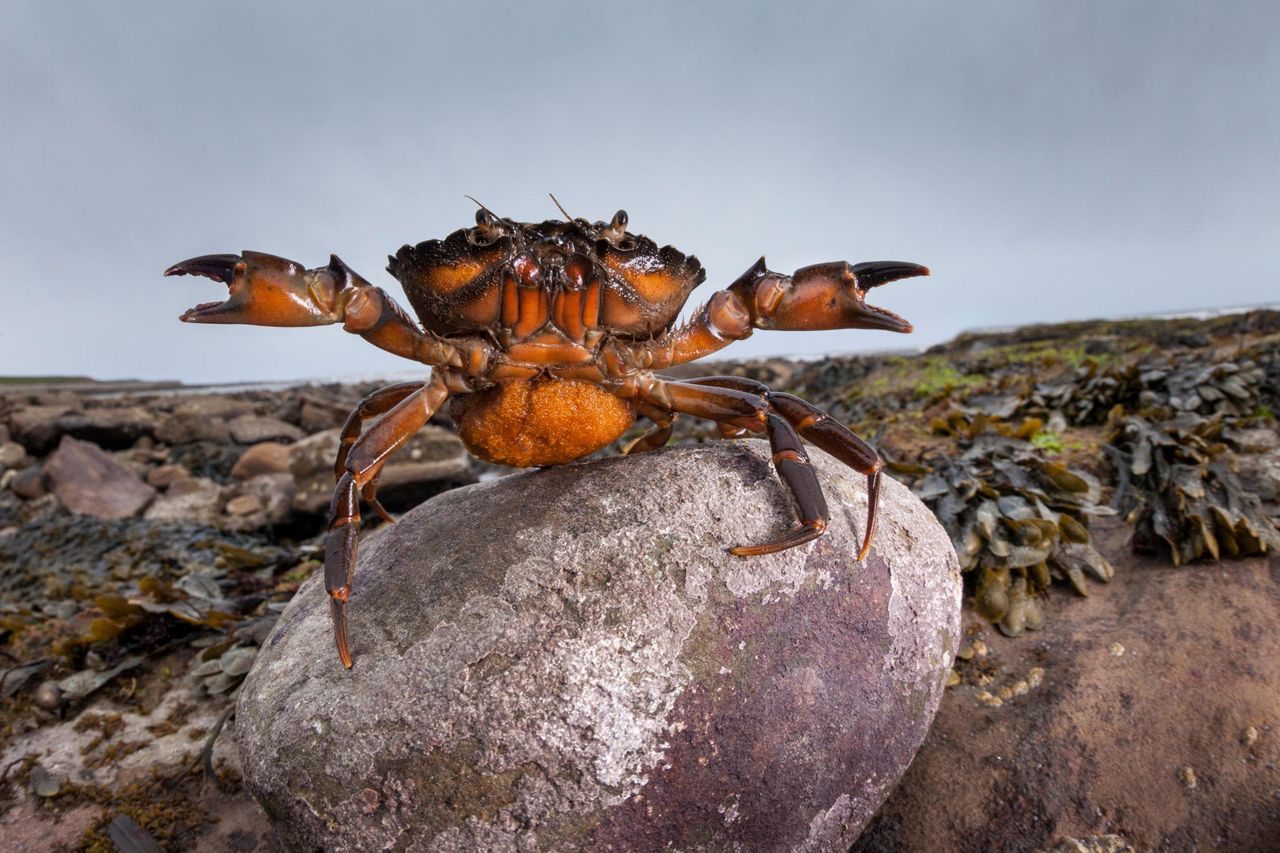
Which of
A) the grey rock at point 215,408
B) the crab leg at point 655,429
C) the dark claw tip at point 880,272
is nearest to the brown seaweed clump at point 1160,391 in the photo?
the dark claw tip at point 880,272

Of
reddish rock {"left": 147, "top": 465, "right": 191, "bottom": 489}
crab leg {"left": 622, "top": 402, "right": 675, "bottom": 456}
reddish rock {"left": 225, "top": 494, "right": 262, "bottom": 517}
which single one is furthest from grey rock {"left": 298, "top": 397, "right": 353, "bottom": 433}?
crab leg {"left": 622, "top": 402, "right": 675, "bottom": 456}

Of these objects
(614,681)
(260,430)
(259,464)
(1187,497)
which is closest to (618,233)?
(614,681)

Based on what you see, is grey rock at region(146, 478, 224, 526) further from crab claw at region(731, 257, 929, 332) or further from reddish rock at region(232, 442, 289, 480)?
crab claw at region(731, 257, 929, 332)

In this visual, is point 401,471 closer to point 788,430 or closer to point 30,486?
point 30,486

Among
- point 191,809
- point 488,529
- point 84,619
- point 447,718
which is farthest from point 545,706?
point 84,619

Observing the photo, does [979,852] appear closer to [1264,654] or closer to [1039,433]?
[1264,654]

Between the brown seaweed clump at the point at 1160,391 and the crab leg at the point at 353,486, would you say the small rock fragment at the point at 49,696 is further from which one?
the brown seaweed clump at the point at 1160,391

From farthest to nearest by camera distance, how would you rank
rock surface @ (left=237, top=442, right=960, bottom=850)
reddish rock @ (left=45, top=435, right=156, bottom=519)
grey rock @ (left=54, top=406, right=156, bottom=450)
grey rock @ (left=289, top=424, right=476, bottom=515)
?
1. grey rock @ (left=54, top=406, right=156, bottom=450)
2. reddish rock @ (left=45, top=435, right=156, bottom=519)
3. grey rock @ (left=289, top=424, right=476, bottom=515)
4. rock surface @ (left=237, top=442, right=960, bottom=850)
